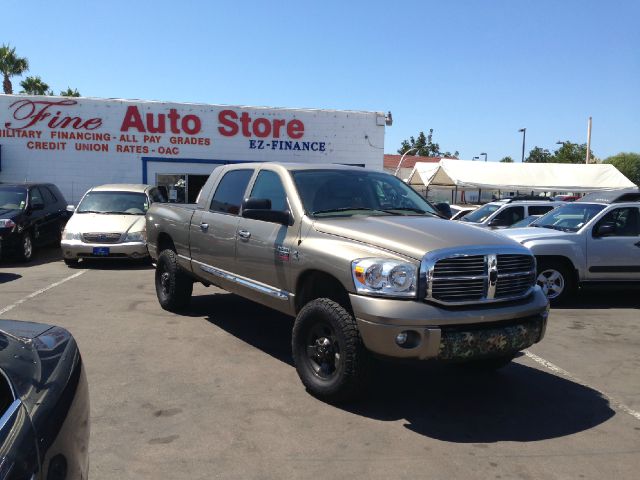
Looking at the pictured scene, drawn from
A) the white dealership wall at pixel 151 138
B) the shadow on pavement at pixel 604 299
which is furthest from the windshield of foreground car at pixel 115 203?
the shadow on pavement at pixel 604 299

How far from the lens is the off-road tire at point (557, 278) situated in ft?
27.2

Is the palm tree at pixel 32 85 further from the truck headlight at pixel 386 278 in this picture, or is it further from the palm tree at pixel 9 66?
the truck headlight at pixel 386 278

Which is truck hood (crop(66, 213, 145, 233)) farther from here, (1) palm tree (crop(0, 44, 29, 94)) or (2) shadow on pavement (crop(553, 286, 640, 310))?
(1) palm tree (crop(0, 44, 29, 94))

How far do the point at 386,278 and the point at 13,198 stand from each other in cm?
1076

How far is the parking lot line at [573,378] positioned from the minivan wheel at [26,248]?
9.79 m

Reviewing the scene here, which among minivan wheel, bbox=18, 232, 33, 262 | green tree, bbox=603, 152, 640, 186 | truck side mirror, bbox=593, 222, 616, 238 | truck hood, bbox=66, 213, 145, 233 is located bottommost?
minivan wheel, bbox=18, 232, 33, 262

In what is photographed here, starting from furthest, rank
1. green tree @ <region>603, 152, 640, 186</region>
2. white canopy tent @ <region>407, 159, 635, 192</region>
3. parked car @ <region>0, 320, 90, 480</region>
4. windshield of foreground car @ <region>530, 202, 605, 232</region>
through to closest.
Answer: green tree @ <region>603, 152, 640, 186</region> < white canopy tent @ <region>407, 159, 635, 192</region> < windshield of foreground car @ <region>530, 202, 605, 232</region> < parked car @ <region>0, 320, 90, 480</region>

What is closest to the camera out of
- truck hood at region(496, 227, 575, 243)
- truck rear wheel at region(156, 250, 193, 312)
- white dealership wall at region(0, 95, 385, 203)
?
truck rear wheel at region(156, 250, 193, 312)

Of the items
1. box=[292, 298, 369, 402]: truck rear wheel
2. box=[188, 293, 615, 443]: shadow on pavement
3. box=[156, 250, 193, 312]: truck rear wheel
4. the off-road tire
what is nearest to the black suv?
box=[156, 250, 193, 312]: truck rear wheel

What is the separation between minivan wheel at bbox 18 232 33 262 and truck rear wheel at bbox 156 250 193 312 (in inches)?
216

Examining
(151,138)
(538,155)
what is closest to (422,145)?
(538,155)

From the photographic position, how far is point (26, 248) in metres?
11.3

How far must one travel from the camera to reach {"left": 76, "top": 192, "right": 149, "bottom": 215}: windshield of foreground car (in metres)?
11.8

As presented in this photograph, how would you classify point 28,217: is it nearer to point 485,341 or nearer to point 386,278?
point 386,278
